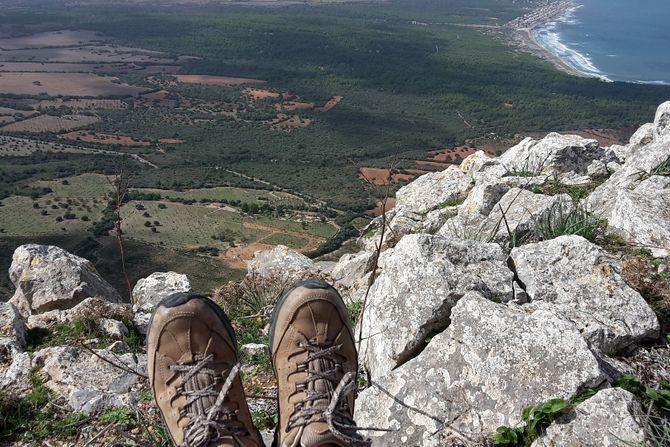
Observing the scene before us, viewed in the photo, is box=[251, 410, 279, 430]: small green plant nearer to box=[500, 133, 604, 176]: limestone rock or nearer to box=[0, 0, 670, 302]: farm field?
box=[0, 0, 670, 302]: farm field

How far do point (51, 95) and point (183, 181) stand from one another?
50.6 meters

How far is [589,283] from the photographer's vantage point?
3.98 meters

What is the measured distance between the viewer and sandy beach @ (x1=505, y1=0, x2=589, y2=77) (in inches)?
4313

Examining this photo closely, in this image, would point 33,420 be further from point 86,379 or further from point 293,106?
point 293,106

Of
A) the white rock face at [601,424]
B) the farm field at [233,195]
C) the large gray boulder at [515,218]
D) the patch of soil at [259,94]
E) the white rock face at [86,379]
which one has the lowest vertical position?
the farm field at [233,195]

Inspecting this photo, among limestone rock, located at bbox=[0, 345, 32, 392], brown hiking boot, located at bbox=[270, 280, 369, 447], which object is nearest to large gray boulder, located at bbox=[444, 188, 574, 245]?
brown hiking boot, located at bbox=[270, 280, 369, 447]

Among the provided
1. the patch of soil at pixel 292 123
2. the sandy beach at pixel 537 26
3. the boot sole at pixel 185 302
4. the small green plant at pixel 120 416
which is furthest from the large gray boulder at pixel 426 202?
the sandy beach at pixel 537 26

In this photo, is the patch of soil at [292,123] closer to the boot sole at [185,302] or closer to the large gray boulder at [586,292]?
the large gray boulder at [586,292]

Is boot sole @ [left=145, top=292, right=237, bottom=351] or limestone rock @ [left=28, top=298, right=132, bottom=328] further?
limestone rock @ [left=28, top=298, right=132, bottom=328]

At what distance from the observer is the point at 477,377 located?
10.2ft

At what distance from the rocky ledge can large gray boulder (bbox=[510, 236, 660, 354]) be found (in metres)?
0.01

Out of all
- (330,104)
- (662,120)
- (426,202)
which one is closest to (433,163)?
(330,104)

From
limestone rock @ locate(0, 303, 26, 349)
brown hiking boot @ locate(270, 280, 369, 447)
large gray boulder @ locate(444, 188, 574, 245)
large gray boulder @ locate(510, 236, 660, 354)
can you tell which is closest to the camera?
brown hiking boot @ locate(270, 280, 369, 447)

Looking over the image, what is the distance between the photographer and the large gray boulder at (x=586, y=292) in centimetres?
352
